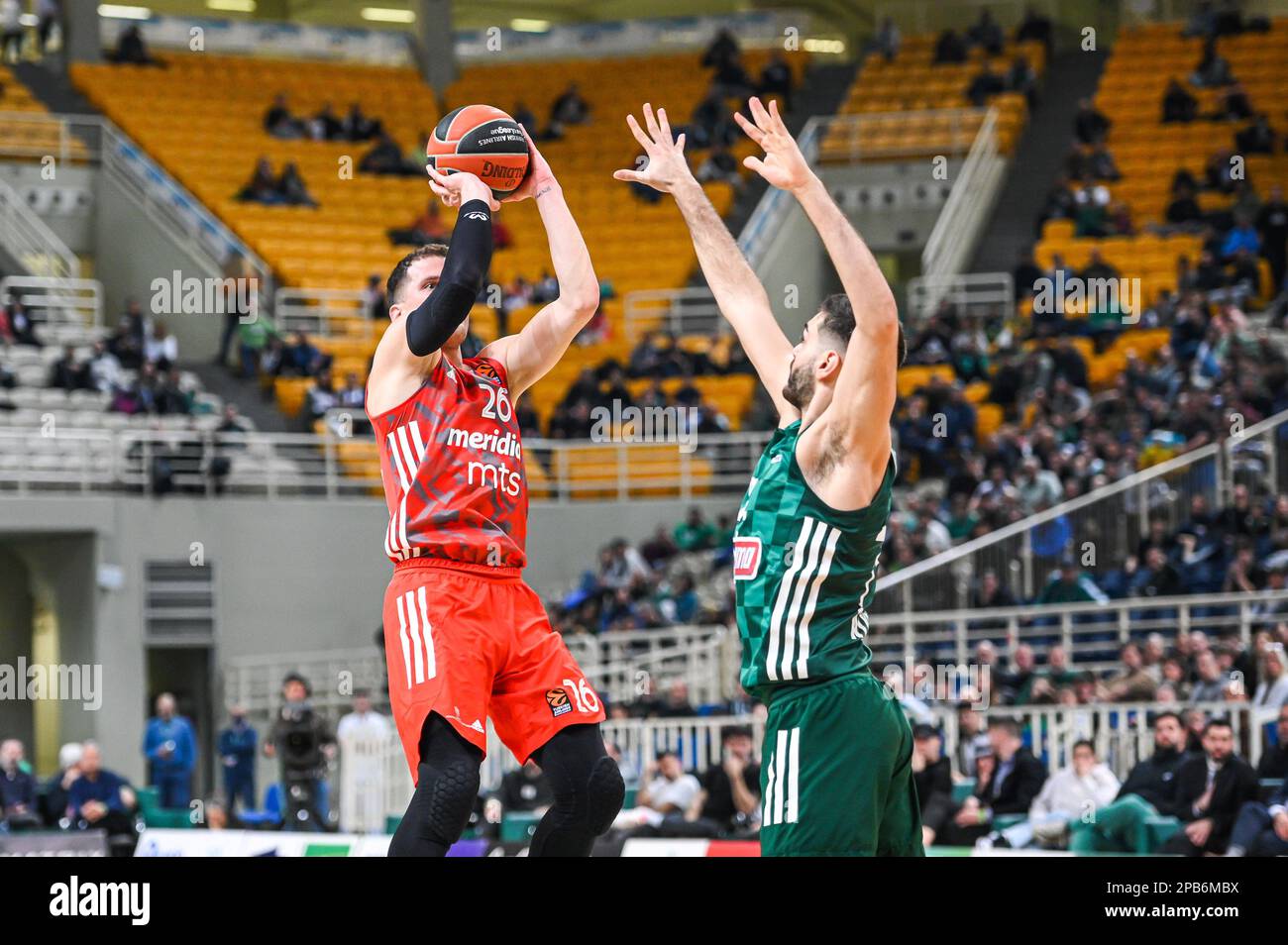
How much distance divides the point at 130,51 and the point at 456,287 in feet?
81.6

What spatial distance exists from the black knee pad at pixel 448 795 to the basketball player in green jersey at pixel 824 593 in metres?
0.89

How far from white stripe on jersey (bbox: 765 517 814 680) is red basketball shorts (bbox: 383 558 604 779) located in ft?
2.74

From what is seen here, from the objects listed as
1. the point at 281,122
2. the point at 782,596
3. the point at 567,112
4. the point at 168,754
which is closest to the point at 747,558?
the point at 782,596

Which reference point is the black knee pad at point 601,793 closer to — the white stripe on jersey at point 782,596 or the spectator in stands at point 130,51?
the white stripe on jersey at point 782,596

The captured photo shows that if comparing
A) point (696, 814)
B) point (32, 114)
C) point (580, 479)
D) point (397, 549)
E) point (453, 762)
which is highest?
point (32, 114)

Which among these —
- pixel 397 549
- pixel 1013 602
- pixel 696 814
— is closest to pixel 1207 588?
pixel 1013 602

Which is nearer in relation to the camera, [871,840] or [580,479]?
[871,840]

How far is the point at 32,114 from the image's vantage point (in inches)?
1076

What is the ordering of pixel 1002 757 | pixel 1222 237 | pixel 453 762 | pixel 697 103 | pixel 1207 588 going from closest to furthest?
pixel 453 762 → pixel 1002 757 → pixel 1207 588 → pixel 1222 237 → pixel 697 103

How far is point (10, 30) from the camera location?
28641 millimetres

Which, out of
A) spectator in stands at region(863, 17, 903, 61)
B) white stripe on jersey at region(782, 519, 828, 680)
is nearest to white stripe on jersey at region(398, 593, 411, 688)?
white stripe on jersey at region(782, 519, 828, 680)

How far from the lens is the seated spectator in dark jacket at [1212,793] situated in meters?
11.7
